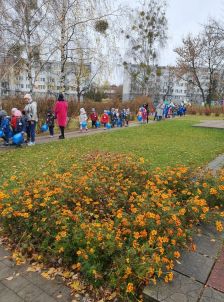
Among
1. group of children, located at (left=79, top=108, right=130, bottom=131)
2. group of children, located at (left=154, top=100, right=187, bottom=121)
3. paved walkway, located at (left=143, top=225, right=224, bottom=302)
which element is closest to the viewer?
paved walkway, located at (left=143, top=225, right=224, bottom=302)

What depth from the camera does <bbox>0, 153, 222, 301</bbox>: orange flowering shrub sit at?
2.46m

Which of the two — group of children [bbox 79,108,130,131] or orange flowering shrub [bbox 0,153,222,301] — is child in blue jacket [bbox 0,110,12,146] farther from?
group of children [bbox 79,108,130,131]

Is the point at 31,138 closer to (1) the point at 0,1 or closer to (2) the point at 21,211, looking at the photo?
(1) the point at 0,1

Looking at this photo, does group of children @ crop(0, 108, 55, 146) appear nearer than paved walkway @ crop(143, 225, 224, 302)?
No

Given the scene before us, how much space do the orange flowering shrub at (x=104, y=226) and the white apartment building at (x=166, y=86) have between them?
3292cm

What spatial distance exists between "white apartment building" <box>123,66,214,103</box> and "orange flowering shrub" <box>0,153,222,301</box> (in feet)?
108

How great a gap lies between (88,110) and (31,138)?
9332 mm

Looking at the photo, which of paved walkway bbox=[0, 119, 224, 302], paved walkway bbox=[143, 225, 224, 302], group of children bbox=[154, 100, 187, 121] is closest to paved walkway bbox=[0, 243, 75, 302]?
paved walkway bbox=[0, 119, 224, 302]

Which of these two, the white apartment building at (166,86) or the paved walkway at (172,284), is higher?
the white apartment building at (166,86)

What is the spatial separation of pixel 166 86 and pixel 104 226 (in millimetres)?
79816

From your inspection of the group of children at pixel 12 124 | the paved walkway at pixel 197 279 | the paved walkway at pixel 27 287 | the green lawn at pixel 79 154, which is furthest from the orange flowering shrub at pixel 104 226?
the group of children at pixel 12 124

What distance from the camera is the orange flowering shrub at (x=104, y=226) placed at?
2.46m

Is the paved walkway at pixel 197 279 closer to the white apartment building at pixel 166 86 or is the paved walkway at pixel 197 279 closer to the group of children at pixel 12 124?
the group of children at pixel 12 124

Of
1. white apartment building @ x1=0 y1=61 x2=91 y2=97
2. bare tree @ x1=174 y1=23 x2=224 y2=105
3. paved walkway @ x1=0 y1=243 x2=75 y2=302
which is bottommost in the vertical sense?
paved walkway @ x1=0 y1=243 x2=75 y2=302
